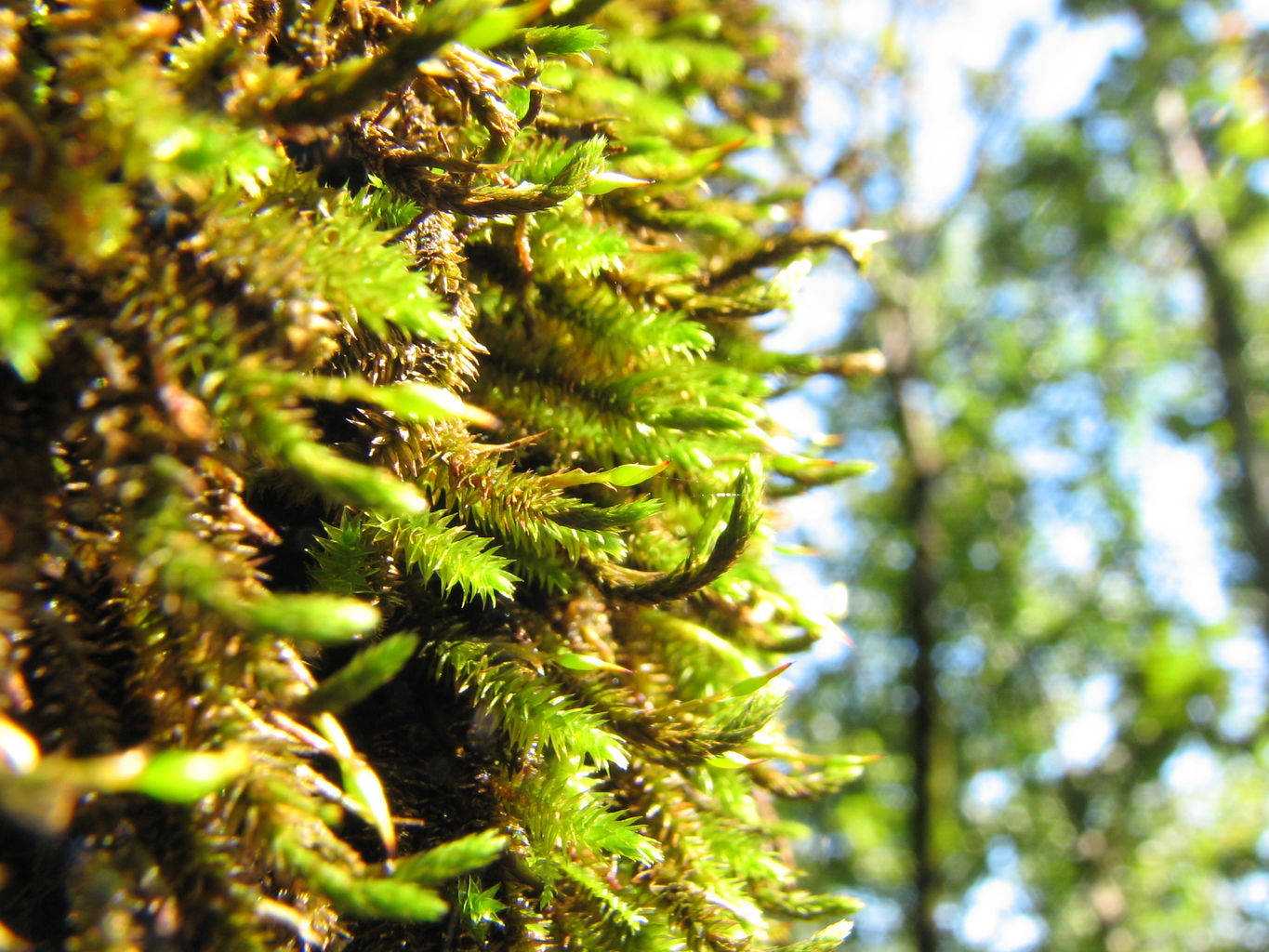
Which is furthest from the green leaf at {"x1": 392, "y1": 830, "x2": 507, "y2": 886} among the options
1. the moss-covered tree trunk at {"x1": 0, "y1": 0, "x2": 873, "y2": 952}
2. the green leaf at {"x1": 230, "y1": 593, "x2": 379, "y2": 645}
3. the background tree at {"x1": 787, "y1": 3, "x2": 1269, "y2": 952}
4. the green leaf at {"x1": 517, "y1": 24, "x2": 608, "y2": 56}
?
the background tree at {"x1": 787, "y1": 3, "x2": 1269, "y2": 952}

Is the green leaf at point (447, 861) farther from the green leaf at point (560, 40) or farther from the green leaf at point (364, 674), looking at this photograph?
the green leaf at point (560, 40)

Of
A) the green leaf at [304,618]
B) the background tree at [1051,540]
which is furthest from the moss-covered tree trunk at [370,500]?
the background tree at [1051,540]

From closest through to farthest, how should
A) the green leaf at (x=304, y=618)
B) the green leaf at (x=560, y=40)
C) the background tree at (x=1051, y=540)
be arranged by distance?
the green leaf at (x=304, y=618) → the green leaf at (x=560, y=40) → the background tree at (x=1051, y=540)

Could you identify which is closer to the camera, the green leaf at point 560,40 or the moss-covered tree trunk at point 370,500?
the moss-covered tree trunk at point 370,500

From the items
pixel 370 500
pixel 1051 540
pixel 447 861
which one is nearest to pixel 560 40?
pixel 370 500

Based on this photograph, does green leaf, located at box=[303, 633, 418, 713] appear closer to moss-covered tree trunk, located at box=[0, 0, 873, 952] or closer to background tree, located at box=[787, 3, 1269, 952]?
moss-covered tree trunk, located at box=[0, 0, 873, 952]

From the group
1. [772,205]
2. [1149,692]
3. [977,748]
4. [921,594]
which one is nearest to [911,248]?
[921,594]
